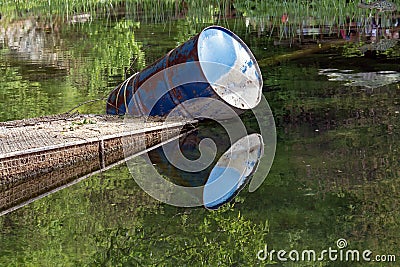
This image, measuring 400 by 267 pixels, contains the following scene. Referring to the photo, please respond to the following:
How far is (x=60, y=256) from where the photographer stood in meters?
4.49

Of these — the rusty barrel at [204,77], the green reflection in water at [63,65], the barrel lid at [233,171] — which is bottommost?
the barrel lid at [233,171]

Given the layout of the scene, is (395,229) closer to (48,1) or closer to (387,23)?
(387,23)

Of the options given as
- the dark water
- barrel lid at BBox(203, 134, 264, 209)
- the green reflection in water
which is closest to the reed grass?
the green reflection in water

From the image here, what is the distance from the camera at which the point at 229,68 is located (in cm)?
677

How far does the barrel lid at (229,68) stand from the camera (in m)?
6.73

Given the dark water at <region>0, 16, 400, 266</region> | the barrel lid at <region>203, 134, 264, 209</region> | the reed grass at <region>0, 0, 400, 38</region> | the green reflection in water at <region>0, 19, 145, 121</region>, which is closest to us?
the dark water at <region>0, 16, 400, 266</region>

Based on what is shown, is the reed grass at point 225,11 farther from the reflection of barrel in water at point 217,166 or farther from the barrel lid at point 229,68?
the reflection of barrel in water at point 217,166

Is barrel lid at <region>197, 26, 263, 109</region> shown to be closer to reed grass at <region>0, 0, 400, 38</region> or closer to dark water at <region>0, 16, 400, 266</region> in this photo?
dark water at <region>0, 16, 400, 266</region>

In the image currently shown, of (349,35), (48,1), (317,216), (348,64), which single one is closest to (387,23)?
(349,35)
